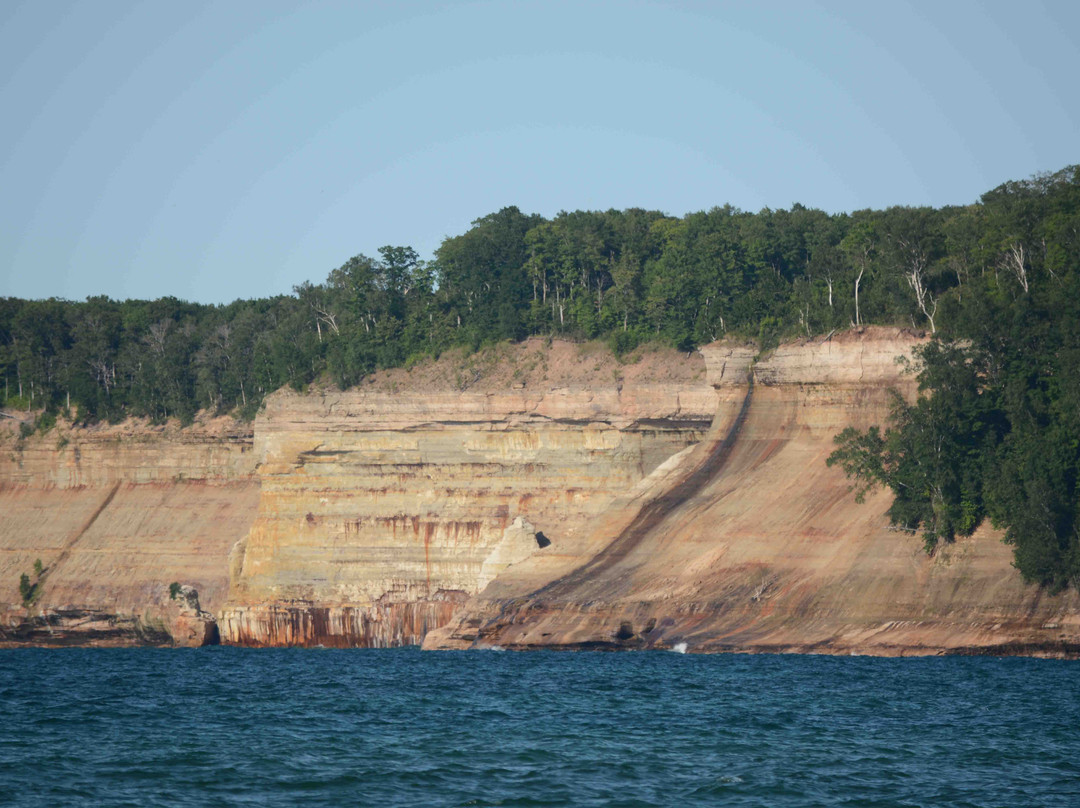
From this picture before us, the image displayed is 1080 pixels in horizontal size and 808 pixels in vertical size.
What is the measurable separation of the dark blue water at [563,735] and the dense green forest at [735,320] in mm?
9656

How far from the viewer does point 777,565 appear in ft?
202

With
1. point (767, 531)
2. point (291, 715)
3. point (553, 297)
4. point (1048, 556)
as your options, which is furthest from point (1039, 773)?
point (553, 297)

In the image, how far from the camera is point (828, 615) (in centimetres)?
5866

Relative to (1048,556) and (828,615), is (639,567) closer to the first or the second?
(828,615)

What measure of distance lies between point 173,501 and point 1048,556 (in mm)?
55344

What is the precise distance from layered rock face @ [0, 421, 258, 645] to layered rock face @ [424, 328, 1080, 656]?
24.8m

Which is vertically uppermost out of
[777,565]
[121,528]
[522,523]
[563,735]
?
[522,523]

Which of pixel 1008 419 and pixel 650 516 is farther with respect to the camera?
pixel 650 516

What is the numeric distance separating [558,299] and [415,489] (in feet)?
59.5

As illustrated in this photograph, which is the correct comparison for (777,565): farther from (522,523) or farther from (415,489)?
(415,489)

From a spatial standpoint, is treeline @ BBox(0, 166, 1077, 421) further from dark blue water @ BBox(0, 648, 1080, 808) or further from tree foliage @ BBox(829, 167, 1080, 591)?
dark blue water @ BBox(0, 648, 1080, 808)

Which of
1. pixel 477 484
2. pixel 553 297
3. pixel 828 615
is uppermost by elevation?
pixel 553 297

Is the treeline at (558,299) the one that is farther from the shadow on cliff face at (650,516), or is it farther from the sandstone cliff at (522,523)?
the shadow on cliff face at (650,516)

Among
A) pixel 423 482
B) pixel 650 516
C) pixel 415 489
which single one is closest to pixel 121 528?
pixel 415 489
